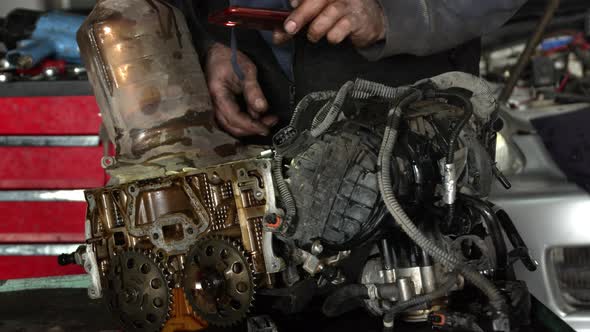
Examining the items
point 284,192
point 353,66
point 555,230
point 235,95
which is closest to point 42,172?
point 235,95

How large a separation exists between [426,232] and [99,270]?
0.66 metres

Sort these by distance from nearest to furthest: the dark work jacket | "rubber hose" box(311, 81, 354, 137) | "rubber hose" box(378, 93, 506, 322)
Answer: "rubber hose" box(378, 93, 506, 322) → "rubber hose" box(311, 81, 354, 137) → the dark work jacket

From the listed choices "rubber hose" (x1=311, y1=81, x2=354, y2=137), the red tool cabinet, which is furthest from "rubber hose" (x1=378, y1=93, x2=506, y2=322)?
the red tool cabinet

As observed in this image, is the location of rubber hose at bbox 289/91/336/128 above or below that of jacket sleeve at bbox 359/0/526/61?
below

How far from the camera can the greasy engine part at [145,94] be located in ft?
4.11

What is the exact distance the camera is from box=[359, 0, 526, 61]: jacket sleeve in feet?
4.00

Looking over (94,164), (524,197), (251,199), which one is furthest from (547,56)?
(251,199)

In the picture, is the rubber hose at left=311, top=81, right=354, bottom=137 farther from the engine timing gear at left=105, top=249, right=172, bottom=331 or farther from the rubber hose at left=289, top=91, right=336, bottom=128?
the engine timing gear at left=105, top=249, right=172, bottom=331

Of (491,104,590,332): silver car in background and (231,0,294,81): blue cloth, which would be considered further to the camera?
(491,104,590,332): silver car in background

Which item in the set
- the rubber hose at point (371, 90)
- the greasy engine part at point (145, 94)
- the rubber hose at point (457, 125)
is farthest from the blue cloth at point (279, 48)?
the rubber hose at point (457, 125)

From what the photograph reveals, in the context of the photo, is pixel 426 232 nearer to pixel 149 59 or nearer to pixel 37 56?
pixel 149 59

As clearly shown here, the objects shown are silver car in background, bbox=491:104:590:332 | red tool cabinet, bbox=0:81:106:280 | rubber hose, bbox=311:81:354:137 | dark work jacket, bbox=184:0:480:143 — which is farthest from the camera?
Answer: red tool cabinet, bbox=0:81:106:280

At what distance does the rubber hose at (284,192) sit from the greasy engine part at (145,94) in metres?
0.19

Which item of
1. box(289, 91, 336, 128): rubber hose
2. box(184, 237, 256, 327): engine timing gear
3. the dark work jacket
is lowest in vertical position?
box(184, 237, 256, 327): engine timing gear
